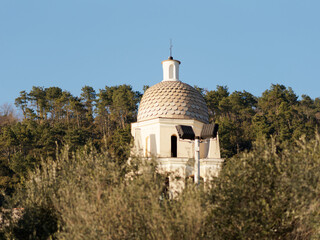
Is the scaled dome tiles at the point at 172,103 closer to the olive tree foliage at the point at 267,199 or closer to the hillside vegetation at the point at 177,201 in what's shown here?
the hillside vegetation at the point at 177,201

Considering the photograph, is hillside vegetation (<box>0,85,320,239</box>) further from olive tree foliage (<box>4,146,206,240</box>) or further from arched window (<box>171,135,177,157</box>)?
arched window (<box>171,135,177,157</box>)

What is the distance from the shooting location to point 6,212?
14477 mm

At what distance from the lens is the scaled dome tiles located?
23.2m

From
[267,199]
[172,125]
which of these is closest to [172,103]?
[172,125]

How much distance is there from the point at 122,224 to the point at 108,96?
53.4 meters

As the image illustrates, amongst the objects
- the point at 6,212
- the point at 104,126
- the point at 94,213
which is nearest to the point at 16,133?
the point at 104,126

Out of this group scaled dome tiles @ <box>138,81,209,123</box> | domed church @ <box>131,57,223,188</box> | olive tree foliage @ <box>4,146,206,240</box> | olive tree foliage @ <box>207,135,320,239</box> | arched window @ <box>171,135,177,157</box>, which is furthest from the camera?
scaled dome tiles @ <box>138,81,209,123</box>

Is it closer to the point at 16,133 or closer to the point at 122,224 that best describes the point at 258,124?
the point at 16,133

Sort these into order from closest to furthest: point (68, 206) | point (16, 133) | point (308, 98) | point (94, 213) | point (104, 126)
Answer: point (94, 213)
point (68, 206)
point (16, 133)
point (104, 126)
point (308, 98)

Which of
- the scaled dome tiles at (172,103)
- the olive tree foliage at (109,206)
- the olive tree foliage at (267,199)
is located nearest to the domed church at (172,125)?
the scaled dome tiles at (172,103)

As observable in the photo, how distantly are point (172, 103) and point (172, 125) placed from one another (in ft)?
5.12

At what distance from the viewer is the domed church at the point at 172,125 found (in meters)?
21.1

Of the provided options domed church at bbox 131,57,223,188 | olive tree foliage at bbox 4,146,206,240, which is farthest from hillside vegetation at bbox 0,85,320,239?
domed church at bbox 131,57,223,188

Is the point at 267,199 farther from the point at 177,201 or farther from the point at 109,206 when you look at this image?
the point at 109,206
